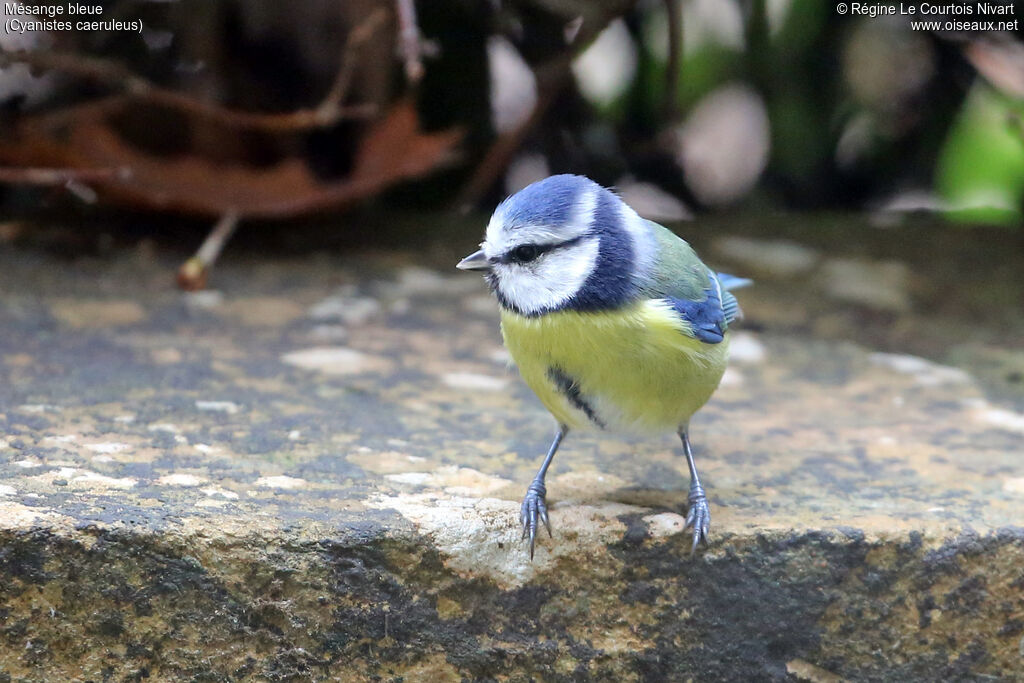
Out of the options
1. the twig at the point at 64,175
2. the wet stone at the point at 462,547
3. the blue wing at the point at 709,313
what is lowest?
the wet stone at the point at 462,547

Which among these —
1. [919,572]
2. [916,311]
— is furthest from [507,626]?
[916,311]

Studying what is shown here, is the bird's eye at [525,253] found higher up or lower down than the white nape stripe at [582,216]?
lower down

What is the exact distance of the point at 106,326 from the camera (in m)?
2.56

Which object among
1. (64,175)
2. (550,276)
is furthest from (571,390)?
(64,175)

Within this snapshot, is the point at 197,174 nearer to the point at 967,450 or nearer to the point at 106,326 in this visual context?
the point at 106,326

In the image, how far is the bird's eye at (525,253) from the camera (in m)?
1.84

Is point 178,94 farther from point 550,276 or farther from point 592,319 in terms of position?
point 592,319

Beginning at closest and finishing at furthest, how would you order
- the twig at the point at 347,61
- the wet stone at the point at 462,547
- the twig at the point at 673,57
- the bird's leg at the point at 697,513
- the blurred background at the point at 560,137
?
the wet stone at the point at 462,547, the bird's leg at the point at 697,513, the twig at the point at 347,61, the blurred background at the point at 560,137, the twig at the point at 673,57

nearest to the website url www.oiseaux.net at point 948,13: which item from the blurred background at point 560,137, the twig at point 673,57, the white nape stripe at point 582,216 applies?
the blurred background at point 560,137

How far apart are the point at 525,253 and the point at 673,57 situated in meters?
1.73

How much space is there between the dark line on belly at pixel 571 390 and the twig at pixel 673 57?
1.83 m

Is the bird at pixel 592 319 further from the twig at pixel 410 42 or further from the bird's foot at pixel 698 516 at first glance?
the twig at pixel 410 42

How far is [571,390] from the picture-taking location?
182 cm

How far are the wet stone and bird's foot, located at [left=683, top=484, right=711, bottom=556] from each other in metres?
0.02
